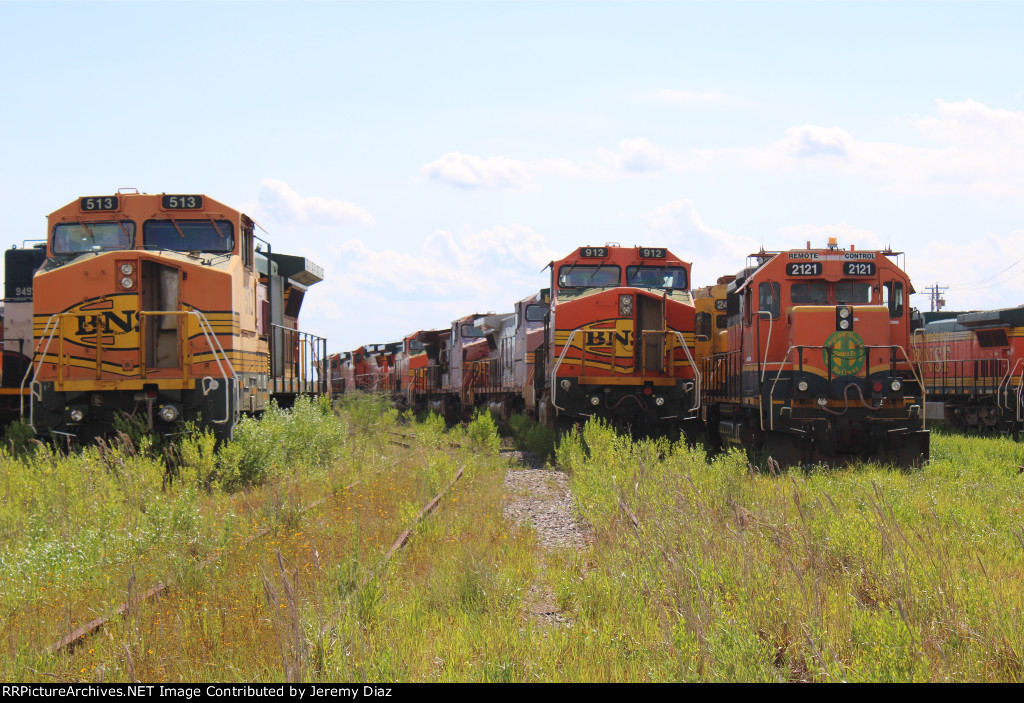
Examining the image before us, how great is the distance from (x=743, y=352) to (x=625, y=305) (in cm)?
222

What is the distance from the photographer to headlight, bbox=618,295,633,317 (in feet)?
48.5

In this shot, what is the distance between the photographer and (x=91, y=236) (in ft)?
39.2

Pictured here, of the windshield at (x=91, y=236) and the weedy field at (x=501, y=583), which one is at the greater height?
the windshield at (x=91, y=236)

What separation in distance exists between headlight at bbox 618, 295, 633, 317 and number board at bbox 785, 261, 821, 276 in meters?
2.96

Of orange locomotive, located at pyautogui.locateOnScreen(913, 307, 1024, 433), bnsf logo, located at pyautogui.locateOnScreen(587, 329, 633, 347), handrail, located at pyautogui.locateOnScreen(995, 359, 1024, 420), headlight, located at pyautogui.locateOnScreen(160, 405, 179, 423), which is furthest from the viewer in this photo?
orange locomotive, located at pyautogui.locateOnScreen(913, 307, 1024, 433)

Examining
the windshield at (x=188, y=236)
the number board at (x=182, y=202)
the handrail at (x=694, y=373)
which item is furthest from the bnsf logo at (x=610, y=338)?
the number board at (x=182, y=202)

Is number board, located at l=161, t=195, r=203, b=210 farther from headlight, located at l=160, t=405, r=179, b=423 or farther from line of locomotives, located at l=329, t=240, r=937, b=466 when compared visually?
line of locomotives, located at l=329, t=240, r=937, b=466

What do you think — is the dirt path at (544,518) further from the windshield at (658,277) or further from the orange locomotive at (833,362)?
the windshield at (658,277)

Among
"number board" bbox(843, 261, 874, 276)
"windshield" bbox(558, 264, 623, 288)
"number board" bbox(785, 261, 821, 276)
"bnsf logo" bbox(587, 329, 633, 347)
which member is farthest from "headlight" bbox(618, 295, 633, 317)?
"number board" bbox(843, 261, 874, 276)

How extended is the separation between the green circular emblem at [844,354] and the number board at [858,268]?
41.6 inches

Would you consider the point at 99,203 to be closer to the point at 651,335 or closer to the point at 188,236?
the point at 188,236

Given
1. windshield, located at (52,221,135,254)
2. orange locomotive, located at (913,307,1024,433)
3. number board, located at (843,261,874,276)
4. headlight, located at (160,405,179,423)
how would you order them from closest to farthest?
1. headlight, located at (160,405,179,423)
2. windshield, located at (52,221,135,254)
3. number board, located at (843,261,874,276)
4. orange locomotive, located at (913,307,1024,433)

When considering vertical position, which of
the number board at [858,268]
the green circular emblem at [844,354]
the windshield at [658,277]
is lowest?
the green circular emblem at [844,354]

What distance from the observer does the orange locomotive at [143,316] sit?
426 inches
